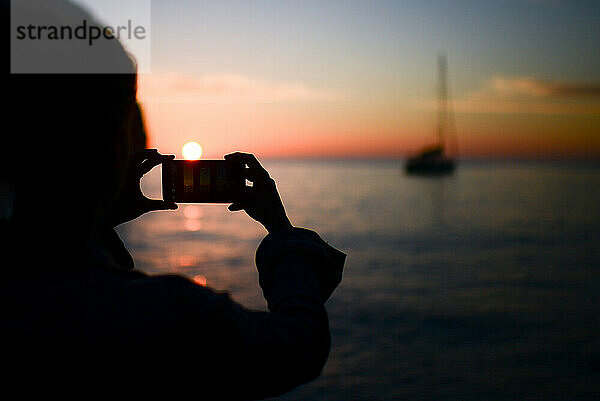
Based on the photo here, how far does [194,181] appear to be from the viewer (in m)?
1.65

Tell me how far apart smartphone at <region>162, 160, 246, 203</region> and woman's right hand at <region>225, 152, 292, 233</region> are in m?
0.30

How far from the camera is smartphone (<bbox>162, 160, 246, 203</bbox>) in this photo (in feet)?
5.13

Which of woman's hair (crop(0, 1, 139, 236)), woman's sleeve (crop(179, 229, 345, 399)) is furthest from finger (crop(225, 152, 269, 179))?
woman's hair (crop(0, 1, 139, 236))

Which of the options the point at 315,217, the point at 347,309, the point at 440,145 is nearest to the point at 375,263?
the point at 347,309

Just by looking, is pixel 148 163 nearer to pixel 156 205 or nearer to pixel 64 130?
pixel 156 205

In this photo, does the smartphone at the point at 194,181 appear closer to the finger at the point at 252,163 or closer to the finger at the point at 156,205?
the finger at the point at 156,205

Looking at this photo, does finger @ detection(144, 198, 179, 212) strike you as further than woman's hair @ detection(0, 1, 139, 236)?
Yes

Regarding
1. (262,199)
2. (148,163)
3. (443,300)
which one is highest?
(148,163)

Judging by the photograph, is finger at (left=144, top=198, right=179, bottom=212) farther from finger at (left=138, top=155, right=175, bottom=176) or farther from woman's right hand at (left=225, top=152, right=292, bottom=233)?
woman's right hand at (left=225, top=152, right=292, bottom=233)

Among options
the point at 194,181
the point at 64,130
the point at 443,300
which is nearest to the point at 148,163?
the point at 194,181

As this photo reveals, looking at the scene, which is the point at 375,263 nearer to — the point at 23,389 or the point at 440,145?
the point at 23,389

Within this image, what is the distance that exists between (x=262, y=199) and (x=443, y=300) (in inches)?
390

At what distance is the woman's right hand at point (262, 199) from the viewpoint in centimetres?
107

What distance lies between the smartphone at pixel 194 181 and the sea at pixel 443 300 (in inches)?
36.0
